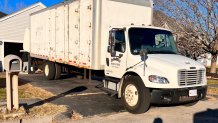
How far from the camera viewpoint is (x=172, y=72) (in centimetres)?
783

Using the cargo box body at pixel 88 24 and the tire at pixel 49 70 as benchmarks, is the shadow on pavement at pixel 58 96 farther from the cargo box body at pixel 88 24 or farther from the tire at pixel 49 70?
the tire at pixel 49 70

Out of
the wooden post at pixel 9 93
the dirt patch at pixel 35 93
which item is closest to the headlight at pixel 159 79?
the wooden post at pixel 9 93

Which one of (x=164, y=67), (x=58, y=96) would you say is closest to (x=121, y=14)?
(x=164, y=67)

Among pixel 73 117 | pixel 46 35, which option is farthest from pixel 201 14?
pixel 73 117

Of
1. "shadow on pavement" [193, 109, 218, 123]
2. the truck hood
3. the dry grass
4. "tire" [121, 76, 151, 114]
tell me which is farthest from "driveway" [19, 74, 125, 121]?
"shadow on pavement" [193, 109, 218, 123]

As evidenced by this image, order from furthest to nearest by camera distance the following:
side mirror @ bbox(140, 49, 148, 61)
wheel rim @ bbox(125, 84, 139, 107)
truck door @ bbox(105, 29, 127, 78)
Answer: truck door @ bbox(105, 29, 127, 78), wheel rim @ bbox(125, 84, 139, 107), side mirror @ bbox(140, 49, 148, 61)

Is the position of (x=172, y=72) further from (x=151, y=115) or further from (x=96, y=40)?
(x=96, y=40)

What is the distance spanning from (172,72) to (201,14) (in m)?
→ 13.1

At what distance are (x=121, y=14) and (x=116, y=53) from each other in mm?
1795

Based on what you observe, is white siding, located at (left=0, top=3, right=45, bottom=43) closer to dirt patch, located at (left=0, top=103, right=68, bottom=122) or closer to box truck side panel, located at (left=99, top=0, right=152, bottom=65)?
box truck side panel, located at (left=99, top=0, right=152, bottom=65)

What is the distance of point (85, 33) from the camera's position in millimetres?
10633

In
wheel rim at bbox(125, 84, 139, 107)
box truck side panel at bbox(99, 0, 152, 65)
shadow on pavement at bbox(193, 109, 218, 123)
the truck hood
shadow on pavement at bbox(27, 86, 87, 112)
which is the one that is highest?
box truck side panel at bbox(99, 0, 152, 65)

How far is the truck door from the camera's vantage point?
29.3ft

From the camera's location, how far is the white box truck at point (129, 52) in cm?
792
